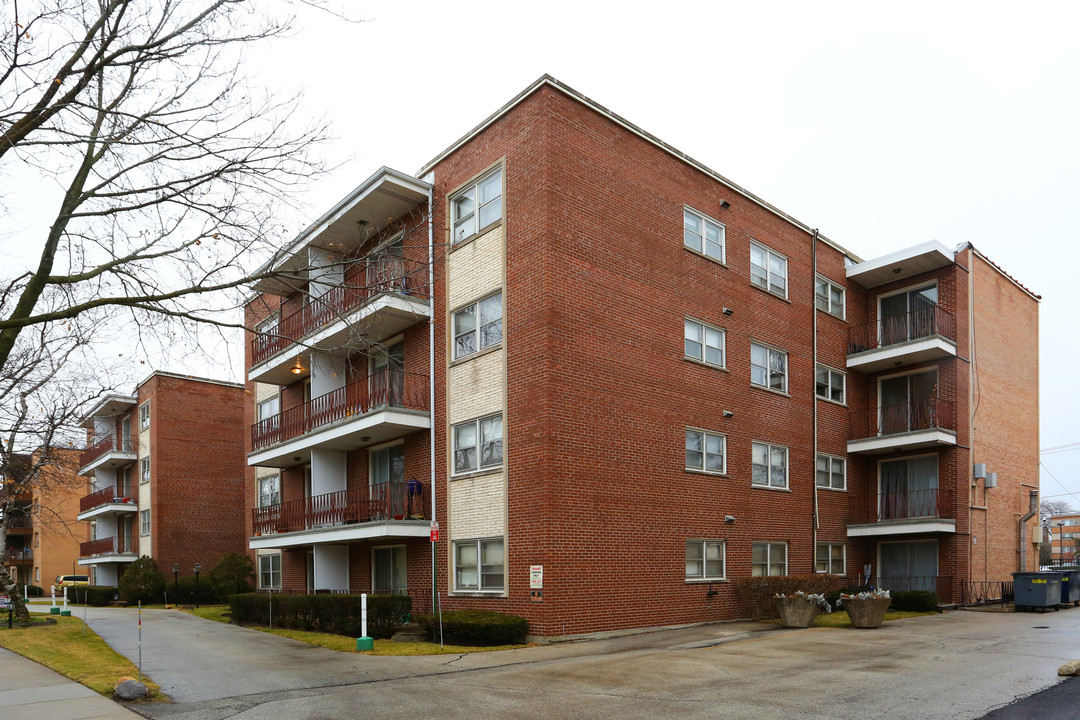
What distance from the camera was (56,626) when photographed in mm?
24875

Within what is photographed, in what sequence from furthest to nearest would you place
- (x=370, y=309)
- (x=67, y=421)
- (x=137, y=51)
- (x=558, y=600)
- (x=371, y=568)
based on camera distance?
(x=67, y=421) < (x=371, y=568) < (x=370, y=309) < (x=558, y=600) < (x=137, y=51)

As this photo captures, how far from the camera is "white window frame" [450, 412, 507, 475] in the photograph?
67.1 ft

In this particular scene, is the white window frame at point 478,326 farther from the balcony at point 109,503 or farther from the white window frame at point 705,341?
the balcony at point 109,503

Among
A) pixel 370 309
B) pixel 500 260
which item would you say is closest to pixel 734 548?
pixel 500 260

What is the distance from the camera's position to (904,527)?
2662 cm

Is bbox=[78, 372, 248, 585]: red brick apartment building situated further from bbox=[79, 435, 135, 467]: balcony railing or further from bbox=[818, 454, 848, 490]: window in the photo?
bbox=[818, 454, 848, 490]: window

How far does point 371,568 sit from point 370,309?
7272 millimetres

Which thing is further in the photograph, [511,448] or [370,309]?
[370,309]

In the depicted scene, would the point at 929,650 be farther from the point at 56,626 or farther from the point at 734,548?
the point at 56,626

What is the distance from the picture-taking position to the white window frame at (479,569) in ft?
64.8

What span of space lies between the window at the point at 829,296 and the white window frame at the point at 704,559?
948 centimetres

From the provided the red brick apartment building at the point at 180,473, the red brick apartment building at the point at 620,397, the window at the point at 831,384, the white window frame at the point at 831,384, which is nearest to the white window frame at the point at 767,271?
the red brick apartment building at the point at 620,397

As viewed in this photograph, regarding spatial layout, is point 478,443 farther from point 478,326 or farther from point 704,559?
point 704,559

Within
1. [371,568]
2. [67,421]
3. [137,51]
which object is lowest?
[371,568]
